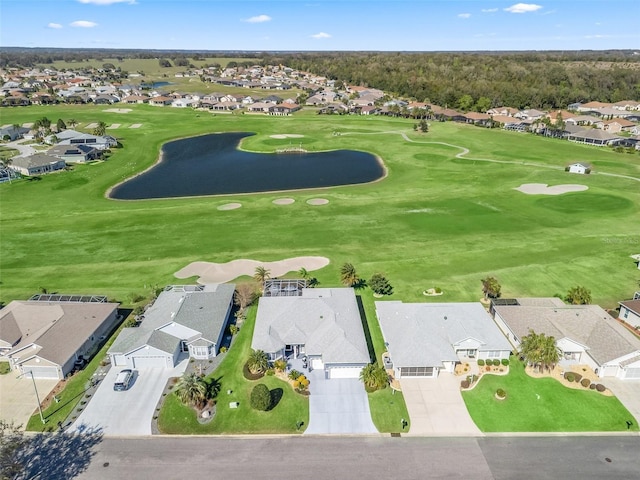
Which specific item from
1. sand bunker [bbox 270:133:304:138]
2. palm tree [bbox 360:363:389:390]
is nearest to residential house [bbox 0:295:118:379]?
palm tree [bbox 360:363:389:390]

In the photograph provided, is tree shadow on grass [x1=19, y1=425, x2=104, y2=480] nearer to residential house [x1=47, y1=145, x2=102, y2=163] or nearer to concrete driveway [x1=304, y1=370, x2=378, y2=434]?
concrete driveway [x1=304, y1=370, x2=378, y2=434]

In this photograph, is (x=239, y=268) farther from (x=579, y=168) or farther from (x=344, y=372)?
(x=579, y=168)

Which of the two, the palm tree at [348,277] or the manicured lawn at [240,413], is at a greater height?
the palm tree at [348,277]

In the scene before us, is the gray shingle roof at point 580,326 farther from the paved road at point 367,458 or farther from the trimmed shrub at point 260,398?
the trimmed shrub at point 260,398

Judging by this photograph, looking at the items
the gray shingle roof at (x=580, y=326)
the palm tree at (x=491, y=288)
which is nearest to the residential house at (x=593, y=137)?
the gray shingle roof at (x=580, y=326)

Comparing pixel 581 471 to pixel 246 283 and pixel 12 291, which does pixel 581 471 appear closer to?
pixel 246 283
